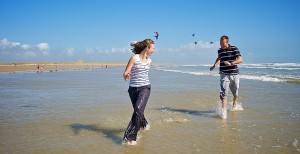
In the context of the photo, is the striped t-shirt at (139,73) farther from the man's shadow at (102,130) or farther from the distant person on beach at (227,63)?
the distant person on beach at (227,63)

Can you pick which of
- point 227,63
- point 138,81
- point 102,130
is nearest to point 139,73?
point 138,81

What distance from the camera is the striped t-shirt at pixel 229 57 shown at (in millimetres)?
7316

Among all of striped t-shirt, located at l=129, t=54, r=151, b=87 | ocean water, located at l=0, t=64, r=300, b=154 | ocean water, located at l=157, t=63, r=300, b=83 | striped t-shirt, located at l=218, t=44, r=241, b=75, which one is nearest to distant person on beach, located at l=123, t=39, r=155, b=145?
striped t-shirt, located at l=129, t=54, r=151, b=87

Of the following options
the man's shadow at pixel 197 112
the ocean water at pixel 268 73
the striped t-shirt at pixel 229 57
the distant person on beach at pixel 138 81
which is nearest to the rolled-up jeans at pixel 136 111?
the distant person on beach at pixel 138 81

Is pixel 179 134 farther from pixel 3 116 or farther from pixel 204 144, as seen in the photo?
pixel 3 116

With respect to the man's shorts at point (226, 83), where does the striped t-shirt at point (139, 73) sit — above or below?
above

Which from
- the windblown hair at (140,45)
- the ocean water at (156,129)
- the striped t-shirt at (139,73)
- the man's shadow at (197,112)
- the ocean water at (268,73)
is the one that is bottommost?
the ocean water at (268,73)

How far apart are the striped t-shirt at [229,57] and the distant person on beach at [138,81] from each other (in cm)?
289

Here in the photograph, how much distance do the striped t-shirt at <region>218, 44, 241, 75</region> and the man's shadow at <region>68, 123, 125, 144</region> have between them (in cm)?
325

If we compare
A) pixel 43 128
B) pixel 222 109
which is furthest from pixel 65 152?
pixel 222 109

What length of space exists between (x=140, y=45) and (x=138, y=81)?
0.65 metres

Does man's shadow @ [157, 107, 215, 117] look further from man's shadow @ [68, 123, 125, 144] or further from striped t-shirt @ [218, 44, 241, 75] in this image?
man's shadow @ [68, 123, 125, 144]

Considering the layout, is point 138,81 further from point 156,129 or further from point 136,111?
point 156,129

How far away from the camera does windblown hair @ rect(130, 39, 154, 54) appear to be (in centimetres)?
510
